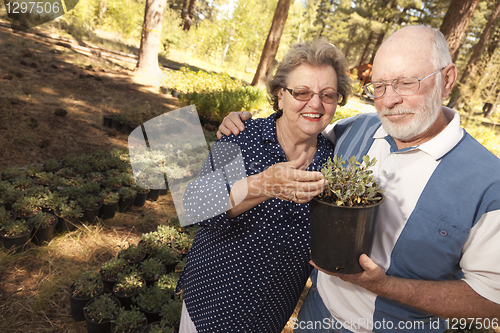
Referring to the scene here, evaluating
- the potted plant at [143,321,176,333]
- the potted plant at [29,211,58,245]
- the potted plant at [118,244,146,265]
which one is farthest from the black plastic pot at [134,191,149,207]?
the potted plant at [143,321,176,333]

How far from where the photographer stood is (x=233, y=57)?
2561 cm

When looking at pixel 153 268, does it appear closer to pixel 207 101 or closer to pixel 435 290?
pixel 435 290

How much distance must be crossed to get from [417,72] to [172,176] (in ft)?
12.6

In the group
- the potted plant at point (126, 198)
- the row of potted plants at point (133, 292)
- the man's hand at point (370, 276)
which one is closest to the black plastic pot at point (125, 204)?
the potted plant at point (126, 198)

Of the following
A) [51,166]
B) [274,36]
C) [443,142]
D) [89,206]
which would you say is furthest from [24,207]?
[274,36]

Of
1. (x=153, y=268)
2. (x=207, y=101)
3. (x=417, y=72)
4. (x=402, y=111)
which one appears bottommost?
(x=153, y=268)

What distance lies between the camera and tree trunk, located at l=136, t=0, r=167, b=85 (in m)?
9.64

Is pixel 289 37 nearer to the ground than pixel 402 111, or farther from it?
farther from it

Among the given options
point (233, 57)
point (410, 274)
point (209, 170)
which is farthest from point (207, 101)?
point (233, 57)

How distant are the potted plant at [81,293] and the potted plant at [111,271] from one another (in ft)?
0.38

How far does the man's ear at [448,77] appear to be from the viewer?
1.38 m

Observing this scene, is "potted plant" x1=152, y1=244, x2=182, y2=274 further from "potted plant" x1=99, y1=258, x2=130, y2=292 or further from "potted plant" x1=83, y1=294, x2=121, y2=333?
"potted plant" x1=83, y1=294, x2=121, y2=333

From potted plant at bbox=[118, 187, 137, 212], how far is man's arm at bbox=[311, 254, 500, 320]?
3.44m

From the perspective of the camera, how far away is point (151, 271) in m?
2.81
